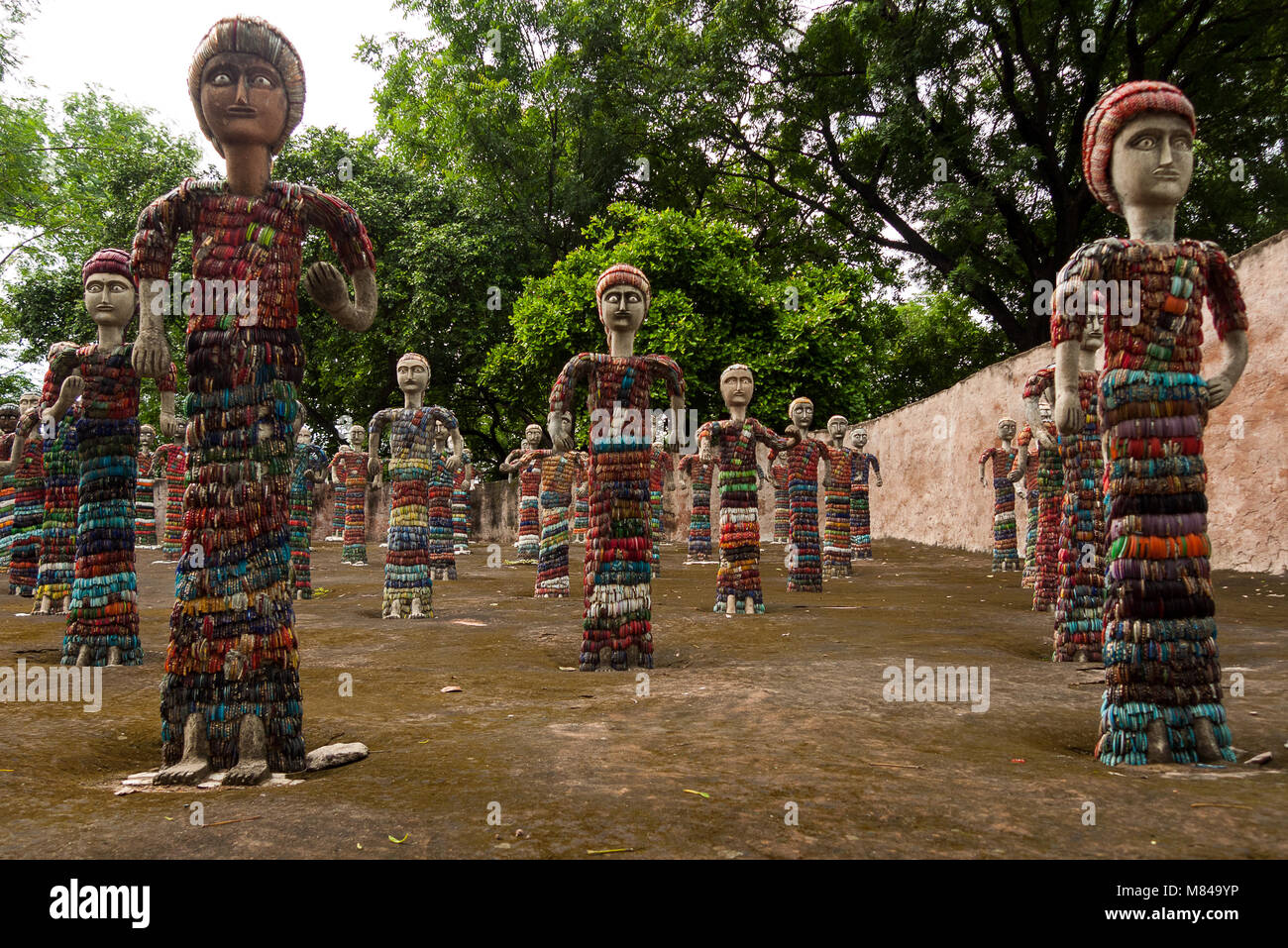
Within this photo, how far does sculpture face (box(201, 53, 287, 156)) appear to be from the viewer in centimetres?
377

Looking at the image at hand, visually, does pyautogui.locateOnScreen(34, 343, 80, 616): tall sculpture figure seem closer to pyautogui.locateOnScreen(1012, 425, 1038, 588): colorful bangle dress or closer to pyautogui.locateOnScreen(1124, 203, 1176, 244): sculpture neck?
pyautogui.locateOnScreen(1124, 203, 1176, 244): sculpture neck

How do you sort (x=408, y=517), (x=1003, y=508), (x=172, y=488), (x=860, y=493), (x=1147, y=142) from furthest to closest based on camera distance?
1. (x=172, y=488)
2. (x=860, y=493)
3. (x=1003, y=508)
4. (x=408, y=517)
5. (x=1147, y=142)

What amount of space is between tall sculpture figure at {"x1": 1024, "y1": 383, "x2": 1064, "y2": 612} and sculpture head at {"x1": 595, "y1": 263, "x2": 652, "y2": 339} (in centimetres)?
327

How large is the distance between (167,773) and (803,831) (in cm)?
241

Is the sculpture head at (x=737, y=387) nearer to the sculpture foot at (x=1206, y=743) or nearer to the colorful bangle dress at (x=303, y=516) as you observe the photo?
the colorful bangle dress at (x=303, y=516)

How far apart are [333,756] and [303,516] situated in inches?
299

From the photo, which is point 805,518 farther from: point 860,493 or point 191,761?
point 191,761

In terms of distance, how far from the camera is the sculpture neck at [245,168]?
387 centimetres

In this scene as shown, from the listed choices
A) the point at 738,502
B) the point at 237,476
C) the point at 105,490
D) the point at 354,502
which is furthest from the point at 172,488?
the point at 237,476

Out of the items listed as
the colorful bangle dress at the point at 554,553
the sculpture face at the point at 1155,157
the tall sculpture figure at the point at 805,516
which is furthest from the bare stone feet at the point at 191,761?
the tall sculpture figure at the point at 805,516

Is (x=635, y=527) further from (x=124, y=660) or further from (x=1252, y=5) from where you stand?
(x=1252, y=5)

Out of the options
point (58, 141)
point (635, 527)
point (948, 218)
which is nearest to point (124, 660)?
point (635, 527)

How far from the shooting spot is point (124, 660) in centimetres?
588

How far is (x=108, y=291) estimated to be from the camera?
20.3 feet
